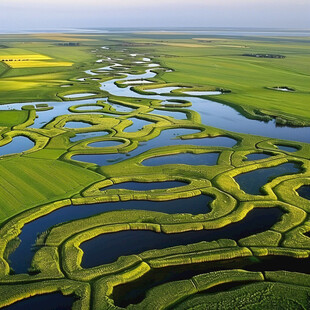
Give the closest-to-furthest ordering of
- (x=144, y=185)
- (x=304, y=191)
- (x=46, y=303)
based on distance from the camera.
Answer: (x=46, y=303) < (x=304, y=191) < (x=144, y=185)

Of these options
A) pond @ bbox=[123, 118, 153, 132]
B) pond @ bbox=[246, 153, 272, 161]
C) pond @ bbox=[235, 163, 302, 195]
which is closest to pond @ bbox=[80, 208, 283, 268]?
pond @ bbox=[235, 163, 302, 195]

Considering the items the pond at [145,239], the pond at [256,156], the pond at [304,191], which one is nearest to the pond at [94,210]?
the pond at [145,239]

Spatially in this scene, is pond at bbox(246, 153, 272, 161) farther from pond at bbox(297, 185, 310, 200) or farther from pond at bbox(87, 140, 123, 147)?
pond at bbox(87, 140, 123, 147)

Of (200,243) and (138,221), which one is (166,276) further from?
(138,221)

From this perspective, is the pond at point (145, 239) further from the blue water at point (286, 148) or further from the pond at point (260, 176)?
the blue water at point (286, 148)

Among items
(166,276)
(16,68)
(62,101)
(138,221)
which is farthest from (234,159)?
(16,68)

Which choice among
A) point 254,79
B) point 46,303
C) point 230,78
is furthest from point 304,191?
point 230,78

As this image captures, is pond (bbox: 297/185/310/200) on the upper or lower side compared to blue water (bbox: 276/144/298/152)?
lower

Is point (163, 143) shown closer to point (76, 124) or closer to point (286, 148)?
point (286, 148)

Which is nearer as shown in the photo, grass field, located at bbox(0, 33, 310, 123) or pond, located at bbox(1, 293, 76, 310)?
pond, located at bbox(1, 293, 76, 310)
